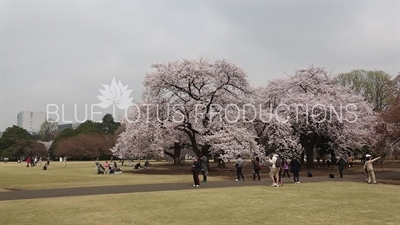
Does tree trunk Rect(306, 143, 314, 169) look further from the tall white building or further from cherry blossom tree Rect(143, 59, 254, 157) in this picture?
the tall white building

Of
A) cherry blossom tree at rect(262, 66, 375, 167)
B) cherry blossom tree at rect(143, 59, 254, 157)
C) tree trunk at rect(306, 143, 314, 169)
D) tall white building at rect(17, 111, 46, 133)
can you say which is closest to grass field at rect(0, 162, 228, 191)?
cherry blossom tree at rect(143, 59, 254, 157)

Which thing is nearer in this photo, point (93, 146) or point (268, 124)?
point (268, 124)

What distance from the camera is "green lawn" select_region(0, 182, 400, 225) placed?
8.80m

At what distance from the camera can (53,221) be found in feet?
29.0

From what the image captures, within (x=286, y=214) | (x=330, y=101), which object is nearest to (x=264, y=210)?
(x=286, y=214)

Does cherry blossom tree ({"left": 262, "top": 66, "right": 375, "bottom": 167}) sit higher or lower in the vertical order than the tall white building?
lower

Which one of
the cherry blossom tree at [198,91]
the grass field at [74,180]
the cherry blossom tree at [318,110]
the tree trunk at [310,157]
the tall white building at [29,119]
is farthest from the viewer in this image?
the tall white building at [29,119]

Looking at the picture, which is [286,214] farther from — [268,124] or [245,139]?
[268,124]

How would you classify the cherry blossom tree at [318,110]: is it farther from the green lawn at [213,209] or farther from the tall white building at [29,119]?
the tall white building at [29,119]

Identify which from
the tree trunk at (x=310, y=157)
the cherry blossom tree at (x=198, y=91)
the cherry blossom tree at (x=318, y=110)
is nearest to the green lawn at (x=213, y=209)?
the cherry blossom tree at (x=198, y=91)

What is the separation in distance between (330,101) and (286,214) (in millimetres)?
26969

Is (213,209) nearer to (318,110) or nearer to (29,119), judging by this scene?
(318,110)

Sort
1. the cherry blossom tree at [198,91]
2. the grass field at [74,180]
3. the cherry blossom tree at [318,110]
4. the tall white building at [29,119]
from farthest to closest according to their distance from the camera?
the tall white building at [29,119]
the cherry blossom tree at [318,110]
the cherry blossom tree at [198,91]
the grass field at [74,180]

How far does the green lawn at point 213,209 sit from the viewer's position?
28.9ft
